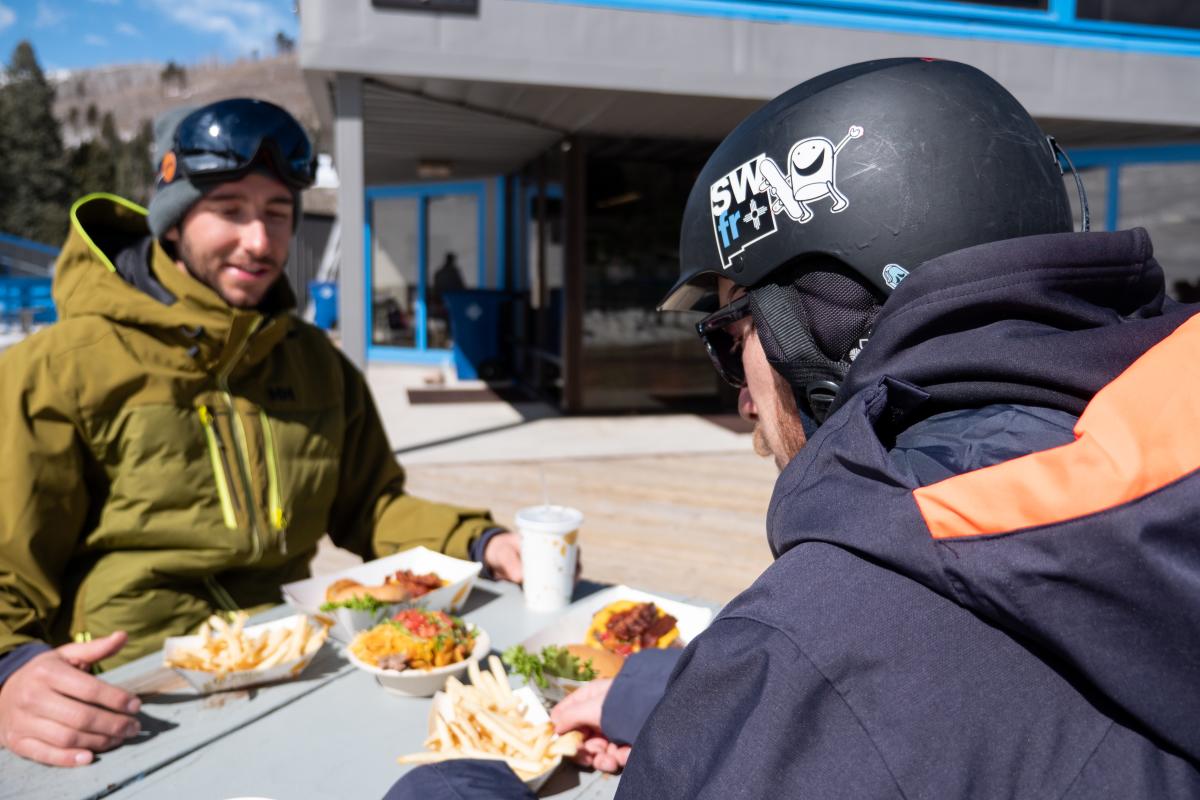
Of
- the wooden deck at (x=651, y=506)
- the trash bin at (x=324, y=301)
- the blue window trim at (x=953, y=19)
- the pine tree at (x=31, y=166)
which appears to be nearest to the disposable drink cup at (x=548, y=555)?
the wooden deck at (x=651, y=506)

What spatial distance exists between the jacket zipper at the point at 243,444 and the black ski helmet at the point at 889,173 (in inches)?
57.7

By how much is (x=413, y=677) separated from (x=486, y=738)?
0.82 feet

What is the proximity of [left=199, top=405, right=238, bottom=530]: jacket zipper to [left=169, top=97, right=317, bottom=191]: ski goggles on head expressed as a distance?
2.06ft

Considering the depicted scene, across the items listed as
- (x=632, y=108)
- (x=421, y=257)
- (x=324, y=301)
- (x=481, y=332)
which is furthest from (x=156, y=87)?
(x=632, y=108)

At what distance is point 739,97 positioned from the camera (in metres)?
7.41

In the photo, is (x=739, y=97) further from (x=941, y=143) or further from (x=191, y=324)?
(x=941, y=143)

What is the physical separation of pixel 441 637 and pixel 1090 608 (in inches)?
51.3

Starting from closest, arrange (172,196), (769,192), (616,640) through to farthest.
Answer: (769,192) → (616,640) → (172,196)

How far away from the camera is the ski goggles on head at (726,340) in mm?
1415

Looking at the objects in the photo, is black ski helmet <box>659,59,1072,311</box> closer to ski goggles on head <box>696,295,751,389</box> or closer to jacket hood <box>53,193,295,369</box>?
ski goggles on head <box>696,295,751,389</box>

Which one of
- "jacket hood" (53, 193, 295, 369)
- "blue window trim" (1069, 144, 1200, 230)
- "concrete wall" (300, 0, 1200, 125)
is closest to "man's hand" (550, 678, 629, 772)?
"jacket hood" (53, 193, 295, 369)

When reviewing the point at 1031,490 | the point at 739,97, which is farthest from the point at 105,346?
the point at 739,97

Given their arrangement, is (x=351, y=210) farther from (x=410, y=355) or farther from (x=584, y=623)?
(x=410, y=355)

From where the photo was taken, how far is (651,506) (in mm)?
6234
